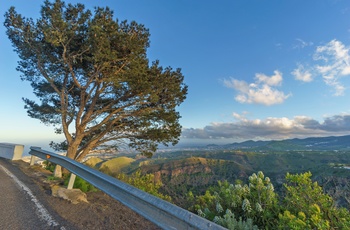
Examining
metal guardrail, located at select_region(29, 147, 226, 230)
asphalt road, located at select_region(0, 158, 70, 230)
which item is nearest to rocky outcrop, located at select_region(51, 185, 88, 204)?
asphalt road, located at select_region(0, 158, 70, 230)

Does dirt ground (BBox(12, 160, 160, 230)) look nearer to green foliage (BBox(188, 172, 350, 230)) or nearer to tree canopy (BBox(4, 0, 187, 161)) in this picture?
green foliage (BBox(188, 172, 350, 230))

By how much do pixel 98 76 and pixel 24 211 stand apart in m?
10.9

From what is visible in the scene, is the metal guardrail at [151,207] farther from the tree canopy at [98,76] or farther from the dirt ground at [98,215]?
the tree canopy at [98,76]

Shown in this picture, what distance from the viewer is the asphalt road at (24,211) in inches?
150

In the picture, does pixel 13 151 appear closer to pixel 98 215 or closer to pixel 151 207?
pixel 98 215

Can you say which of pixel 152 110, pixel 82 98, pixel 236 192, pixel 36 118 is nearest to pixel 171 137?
pixel 152 110

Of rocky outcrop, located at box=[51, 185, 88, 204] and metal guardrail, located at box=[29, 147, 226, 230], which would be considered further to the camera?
rocky outcrop, located at box=[51, 185, 88, 204]

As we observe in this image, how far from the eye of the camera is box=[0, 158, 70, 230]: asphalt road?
382cm

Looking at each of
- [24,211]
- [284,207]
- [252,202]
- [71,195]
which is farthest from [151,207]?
[71,195]

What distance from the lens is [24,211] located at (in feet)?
15.0

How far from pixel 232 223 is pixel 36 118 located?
17.6 metres

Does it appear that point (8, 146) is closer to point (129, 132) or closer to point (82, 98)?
point (82, 98)

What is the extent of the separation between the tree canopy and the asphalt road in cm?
768

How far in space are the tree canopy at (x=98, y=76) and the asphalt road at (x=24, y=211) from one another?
302 inches
